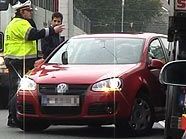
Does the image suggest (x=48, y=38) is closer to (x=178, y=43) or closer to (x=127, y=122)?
(x=127, y=122)

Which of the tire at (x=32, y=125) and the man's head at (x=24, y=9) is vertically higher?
the man's head at (x=24, y=9)

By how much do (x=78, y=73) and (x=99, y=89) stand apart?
0.44m

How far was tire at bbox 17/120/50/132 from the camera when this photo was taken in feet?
28.1

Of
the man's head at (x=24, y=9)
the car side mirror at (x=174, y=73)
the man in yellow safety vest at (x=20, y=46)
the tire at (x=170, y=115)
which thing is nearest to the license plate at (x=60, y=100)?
the man in yellow safety vest at (x=20, y=46)

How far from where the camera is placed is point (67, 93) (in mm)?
8039

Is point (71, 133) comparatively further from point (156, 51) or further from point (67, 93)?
point (156, 51)

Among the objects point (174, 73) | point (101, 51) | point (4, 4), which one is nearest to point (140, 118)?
point (101, 51)

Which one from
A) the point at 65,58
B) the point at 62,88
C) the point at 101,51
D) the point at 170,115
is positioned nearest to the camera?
the point at 170,115

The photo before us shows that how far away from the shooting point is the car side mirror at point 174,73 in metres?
2.81

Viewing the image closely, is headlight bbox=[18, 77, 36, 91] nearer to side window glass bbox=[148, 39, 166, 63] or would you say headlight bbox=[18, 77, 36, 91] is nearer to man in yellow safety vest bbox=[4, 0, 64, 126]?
man in yellow safety vest bbox=[4, 0, 64, 126]

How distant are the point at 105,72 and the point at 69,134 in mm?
1043

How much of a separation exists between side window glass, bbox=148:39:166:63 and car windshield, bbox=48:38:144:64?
166 mm

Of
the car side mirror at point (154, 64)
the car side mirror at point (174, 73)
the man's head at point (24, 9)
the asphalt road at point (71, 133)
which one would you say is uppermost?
the man's head at point (24, 9)

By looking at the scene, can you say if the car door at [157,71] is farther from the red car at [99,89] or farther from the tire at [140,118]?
the tire at [140,118]
